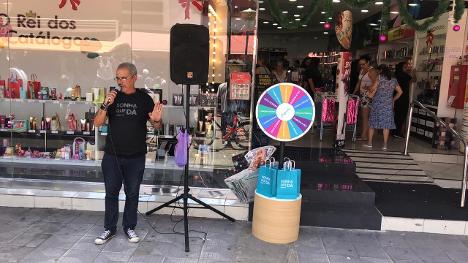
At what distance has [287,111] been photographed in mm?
3678

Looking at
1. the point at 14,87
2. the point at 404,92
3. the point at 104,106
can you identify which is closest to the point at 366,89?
the point at 404,92

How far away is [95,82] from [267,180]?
3.38m

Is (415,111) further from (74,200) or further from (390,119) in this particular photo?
(74,200)

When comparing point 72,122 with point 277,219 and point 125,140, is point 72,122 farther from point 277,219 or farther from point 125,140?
point 277,219

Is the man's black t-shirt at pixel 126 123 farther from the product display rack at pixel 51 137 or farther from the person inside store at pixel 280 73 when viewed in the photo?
the person inside store at pixel 280 73

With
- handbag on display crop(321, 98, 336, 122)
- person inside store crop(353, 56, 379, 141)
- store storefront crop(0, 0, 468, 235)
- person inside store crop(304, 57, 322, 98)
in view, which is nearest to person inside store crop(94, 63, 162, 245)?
store storefront crop(0, 0, 468, 235)

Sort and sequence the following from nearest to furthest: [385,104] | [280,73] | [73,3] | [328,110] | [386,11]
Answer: [386,11] < [73,3] < [385,104] < [328,110] < [280,73]

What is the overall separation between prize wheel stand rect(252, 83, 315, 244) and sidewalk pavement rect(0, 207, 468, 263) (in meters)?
0.13

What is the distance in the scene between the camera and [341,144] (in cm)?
650

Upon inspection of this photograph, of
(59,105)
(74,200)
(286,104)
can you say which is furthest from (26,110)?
(286,104)

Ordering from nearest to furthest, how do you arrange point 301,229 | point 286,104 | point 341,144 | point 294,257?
point 294,257 < point 286,104 < point 301,229 < point 341,144

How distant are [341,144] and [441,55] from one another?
2.84 metres

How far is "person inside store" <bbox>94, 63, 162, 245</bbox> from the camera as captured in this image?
3.46 meters

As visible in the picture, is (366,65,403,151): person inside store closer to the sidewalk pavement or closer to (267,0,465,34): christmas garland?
(267,0,465,34): christmas garland
